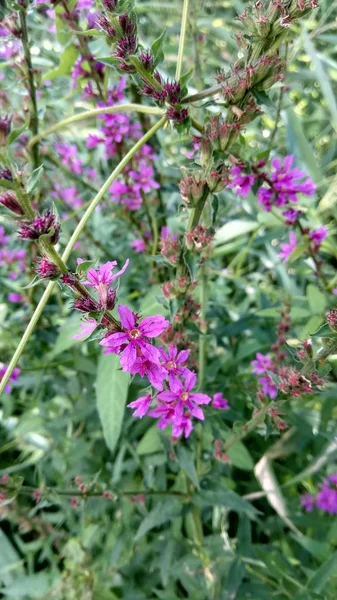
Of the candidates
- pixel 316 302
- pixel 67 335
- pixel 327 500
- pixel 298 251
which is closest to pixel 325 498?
pixel 327 500

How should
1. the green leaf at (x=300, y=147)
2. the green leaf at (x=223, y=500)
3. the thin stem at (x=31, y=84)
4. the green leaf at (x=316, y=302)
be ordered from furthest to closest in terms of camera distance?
the green leaf at (x=300, y=147), the green leaf at (x=316, y=302), the green leaf at (x=223, y=500), the thin stem at (x=31, y=84)

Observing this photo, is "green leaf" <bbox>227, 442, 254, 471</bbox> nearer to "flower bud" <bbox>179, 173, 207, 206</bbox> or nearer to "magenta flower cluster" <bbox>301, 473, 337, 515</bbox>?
"magenta flower cluster" <bbox>301, 473, 337, 515</bbox>

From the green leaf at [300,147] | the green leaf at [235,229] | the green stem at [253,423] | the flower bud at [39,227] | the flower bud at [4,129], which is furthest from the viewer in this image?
the green leaf at [300,147]

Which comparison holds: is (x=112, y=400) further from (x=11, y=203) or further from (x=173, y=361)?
(x=11, y=203)

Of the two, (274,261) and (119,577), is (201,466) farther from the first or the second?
(274,261)

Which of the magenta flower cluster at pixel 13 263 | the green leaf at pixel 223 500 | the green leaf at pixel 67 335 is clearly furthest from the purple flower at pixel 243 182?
the magenta flower cluster at pixel 13 263

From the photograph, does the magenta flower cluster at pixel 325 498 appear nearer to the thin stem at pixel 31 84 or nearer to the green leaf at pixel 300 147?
the green leaf at pixel 300 147

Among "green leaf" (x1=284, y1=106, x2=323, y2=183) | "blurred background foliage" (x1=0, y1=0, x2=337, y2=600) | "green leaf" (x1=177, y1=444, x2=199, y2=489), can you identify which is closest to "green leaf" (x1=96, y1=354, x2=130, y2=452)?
"blurred background foliage" (x1=0, y1=0, x2=337, y2=600)

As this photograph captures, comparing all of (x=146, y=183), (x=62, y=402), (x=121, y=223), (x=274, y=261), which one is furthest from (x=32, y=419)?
(x=274, y=261)
